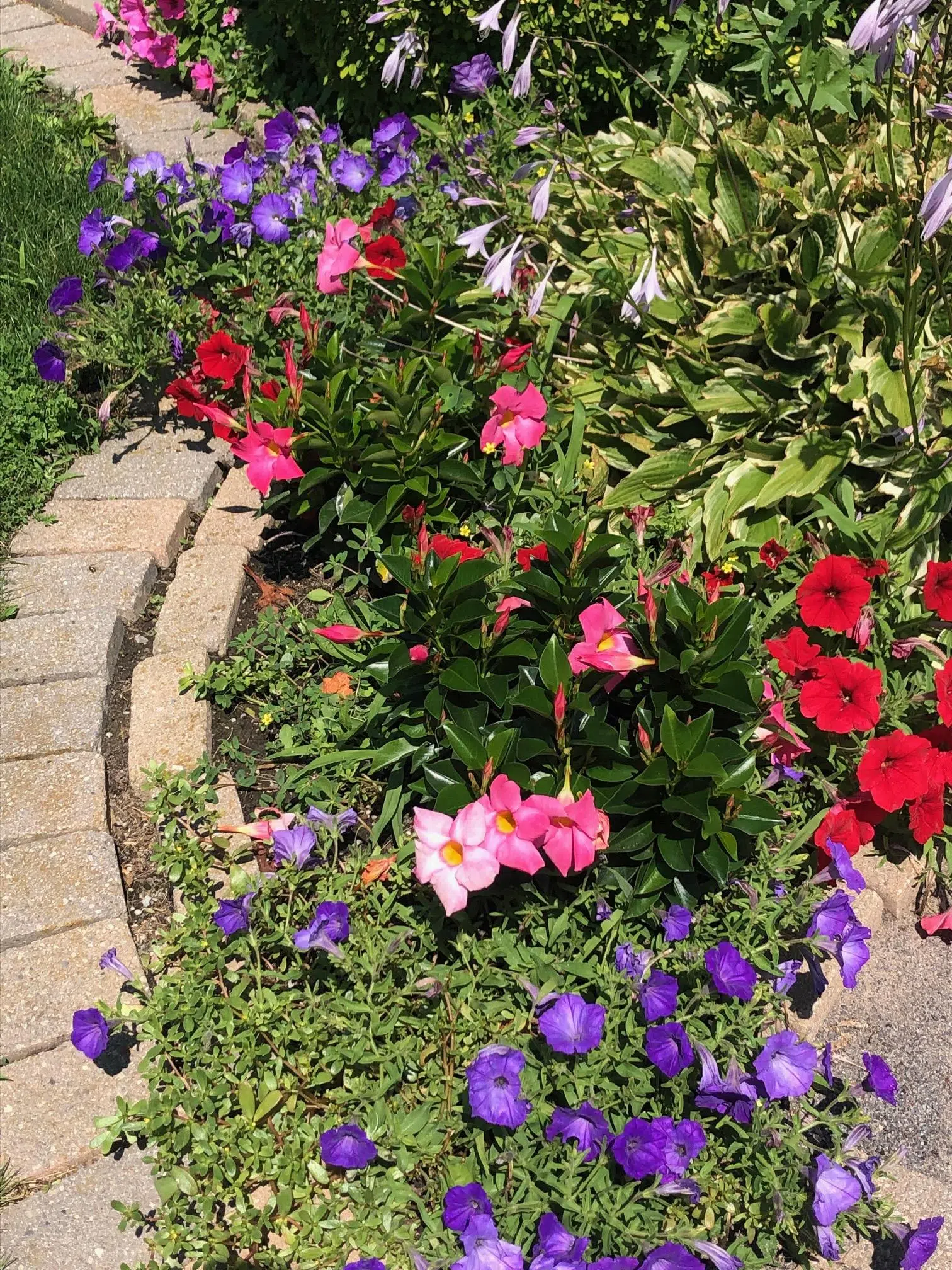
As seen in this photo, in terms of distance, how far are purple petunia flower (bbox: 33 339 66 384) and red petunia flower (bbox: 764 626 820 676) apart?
2236 mm

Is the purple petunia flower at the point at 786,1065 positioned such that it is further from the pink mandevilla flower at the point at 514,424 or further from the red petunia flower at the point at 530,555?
the pink mandevilla flower at the point at 514,424

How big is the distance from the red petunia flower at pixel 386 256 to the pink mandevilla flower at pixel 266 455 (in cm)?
59

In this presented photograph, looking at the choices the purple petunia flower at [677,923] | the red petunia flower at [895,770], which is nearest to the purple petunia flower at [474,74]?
the red petunia flower at [895,770]

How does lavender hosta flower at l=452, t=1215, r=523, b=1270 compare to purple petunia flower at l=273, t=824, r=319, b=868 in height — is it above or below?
below

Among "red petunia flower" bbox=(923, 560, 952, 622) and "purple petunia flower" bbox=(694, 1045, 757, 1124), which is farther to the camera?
"red petunia flower" bbox=(923, 560, 952, 622)

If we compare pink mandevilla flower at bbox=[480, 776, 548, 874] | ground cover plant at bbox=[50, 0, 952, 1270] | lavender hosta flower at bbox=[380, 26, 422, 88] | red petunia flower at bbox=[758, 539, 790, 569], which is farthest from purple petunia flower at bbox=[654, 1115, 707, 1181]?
lavender hosta flower at bbox=[380, 26, 422, 88]

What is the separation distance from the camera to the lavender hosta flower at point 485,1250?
5.55ft

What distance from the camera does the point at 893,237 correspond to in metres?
2.96

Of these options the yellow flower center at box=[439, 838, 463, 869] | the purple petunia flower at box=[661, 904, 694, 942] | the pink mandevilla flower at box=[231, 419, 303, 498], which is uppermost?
the pink mandevilla flower at box=[231, 419, 303, 498]

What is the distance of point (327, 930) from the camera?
79.4 inches

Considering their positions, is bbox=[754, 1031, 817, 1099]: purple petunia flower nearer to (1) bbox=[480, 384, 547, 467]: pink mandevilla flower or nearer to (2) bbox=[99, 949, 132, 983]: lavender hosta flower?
(2) bbox=[99, 949, 132, 983]: lavender hosta flower

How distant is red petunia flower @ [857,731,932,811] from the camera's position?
7.26 ft

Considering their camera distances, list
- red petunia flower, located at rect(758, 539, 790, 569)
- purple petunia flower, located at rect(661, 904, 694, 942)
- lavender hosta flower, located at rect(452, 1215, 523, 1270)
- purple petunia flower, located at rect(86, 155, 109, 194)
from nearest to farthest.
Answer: lavender hosta flower, located at rect(452, 1215, 523, 1270) < purple petunia flower, located at rect(661, 904, 694, 942) < red petunia flower, located at rect(758, 539, 790, 569) < purple petunia flower, located at rect(86, 155, 109, 194)

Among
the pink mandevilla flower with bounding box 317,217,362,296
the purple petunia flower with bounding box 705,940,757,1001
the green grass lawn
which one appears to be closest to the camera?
the purple petunia flower with bounding box 705,940,757,1001
